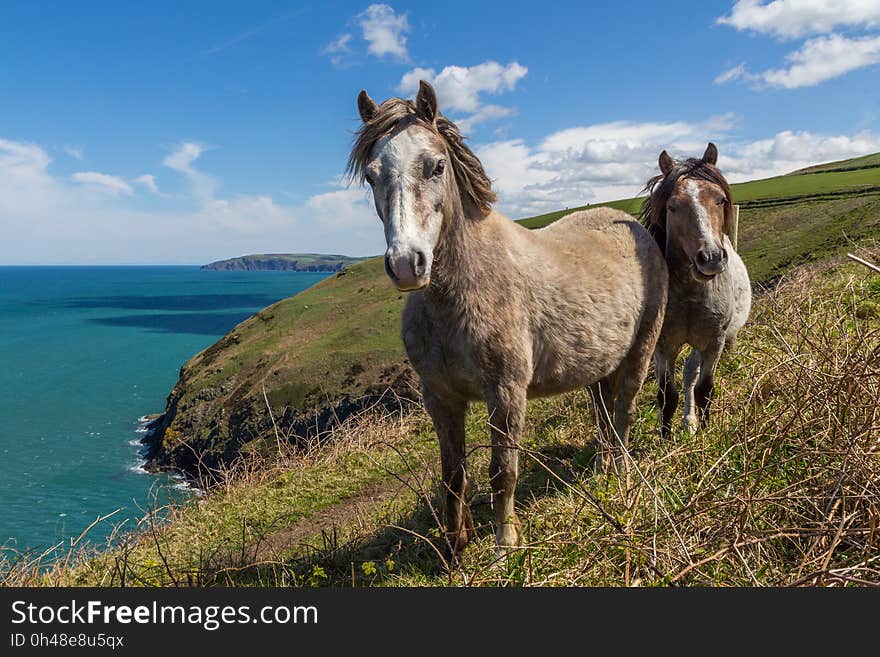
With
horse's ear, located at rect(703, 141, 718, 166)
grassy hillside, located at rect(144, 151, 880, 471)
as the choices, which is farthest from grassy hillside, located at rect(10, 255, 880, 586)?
grassy hillside, located at rect(144, 151, 880, 471)

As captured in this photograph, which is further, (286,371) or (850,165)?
(850,165)

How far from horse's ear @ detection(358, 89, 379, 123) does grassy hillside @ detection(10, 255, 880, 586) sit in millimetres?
2323

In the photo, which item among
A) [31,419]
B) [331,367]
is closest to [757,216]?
[331,367]

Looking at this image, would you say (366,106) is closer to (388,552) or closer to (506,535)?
(506,535)

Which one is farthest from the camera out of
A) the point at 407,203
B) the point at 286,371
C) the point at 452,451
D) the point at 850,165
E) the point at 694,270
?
the point at 850,165

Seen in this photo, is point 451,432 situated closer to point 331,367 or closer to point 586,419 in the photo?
point 586,419

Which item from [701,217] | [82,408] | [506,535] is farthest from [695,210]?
[82,408]

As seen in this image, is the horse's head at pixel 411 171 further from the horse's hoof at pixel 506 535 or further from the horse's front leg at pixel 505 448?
the horse's hoof at pixel 506 535

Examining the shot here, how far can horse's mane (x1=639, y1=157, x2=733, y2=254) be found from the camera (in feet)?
16.8

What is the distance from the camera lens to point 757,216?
1473 inches

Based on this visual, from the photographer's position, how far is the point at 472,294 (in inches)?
149

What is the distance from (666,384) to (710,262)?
5.64ft

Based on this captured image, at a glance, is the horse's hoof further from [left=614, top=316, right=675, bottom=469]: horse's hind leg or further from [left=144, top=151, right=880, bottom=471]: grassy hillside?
[left=144, top=151, right=880, bottom=471]: grassy hillside

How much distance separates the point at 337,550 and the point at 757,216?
135 feet
